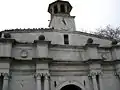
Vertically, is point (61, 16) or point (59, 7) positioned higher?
point (59, 7)

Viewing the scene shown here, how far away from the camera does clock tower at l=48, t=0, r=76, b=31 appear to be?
55.8 feet

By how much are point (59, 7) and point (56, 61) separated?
7.11 meters

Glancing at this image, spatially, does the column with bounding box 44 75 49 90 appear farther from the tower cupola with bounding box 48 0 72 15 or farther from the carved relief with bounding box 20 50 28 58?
the tower cupola with bounding box 48 0 72 15

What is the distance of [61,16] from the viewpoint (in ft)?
57.3

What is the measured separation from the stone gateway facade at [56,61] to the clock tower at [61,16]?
2.41m

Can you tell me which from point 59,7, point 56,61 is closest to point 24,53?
point 56,61

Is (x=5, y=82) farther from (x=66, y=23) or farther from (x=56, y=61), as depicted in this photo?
(x=66, y=23)

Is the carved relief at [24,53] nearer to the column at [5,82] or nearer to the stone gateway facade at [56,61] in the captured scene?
the stone gateway facade at [56,61]

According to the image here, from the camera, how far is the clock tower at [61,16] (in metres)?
17.0

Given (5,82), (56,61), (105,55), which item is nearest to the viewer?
(5,82)

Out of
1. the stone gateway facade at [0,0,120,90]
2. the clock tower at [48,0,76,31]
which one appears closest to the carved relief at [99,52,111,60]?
the stone gateway facade at [0,0,120,90]

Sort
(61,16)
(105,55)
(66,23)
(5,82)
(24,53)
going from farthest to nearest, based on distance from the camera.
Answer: (61,16), (66,23), (105,55), (24,53), (5,82)

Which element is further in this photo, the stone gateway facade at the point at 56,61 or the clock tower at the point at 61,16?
the clock tower at the point at 61,16

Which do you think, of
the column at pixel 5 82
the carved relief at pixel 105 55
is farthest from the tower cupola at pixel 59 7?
the column at pixel 5 82
